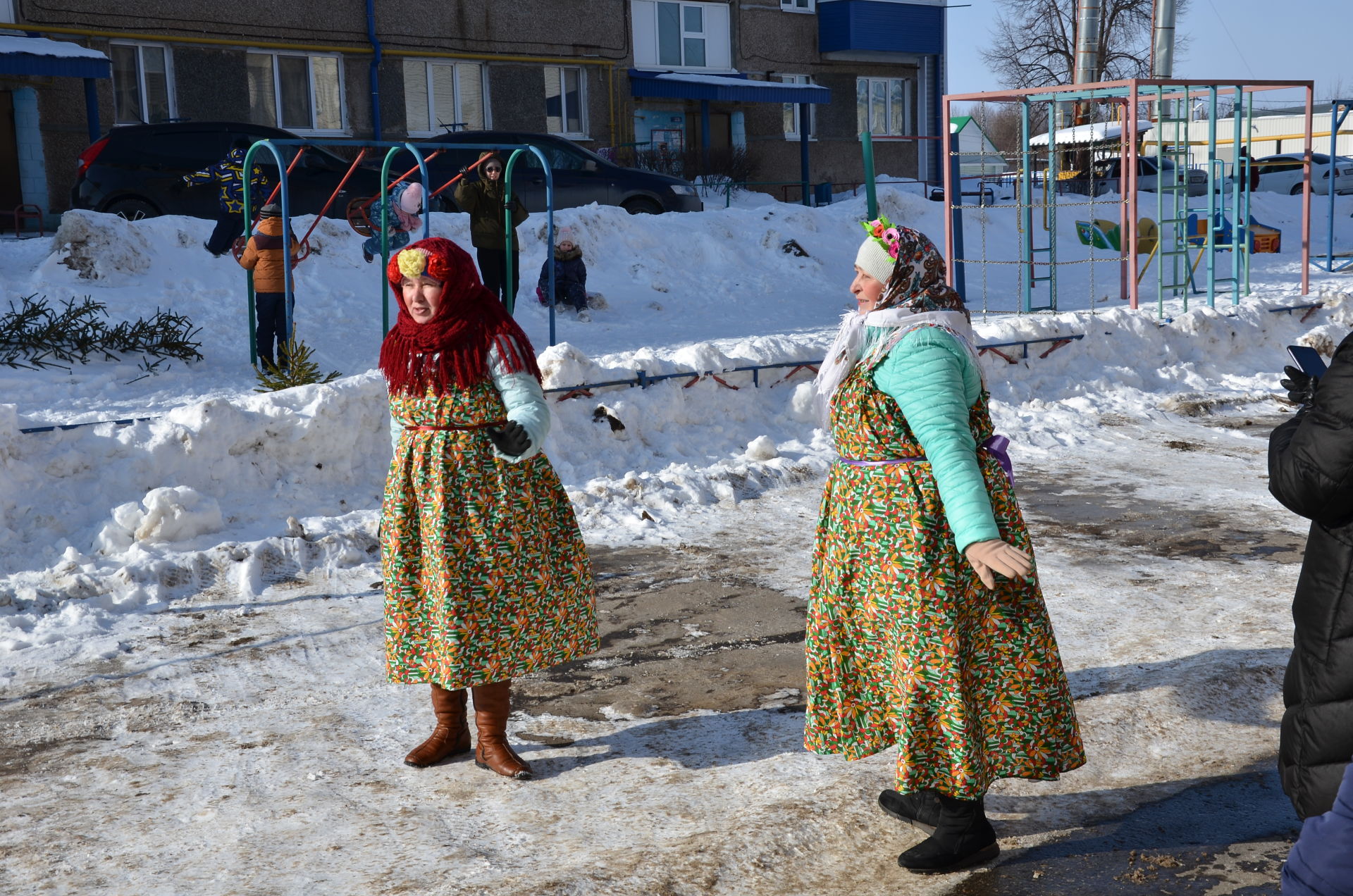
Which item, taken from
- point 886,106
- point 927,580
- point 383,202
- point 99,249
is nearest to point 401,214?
point 383,202

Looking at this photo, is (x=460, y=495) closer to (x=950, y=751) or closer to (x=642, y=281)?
(x=950, y=751)

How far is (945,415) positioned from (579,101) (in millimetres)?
23049

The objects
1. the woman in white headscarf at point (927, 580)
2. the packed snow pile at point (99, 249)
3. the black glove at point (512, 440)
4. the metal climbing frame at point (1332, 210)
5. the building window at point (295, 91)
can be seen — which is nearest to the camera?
the woman in white headscarf at point (927, 580)

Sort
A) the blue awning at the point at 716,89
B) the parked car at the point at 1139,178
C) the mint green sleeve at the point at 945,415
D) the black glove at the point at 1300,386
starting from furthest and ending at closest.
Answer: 1. the parked car at the point at 1139,178
2. the blue awning at the point at 716,89
3. the mint green sleeve at the point at 945,415
4. the black glove at the point at 1300,386

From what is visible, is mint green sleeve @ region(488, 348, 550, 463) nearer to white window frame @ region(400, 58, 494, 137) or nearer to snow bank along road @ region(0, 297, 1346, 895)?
snow bank along road @ region(0, 297, 1346, 895)

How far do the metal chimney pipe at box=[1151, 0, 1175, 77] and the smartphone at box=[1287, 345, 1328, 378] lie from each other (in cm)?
2258

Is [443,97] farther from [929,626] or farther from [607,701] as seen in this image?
[929,626]

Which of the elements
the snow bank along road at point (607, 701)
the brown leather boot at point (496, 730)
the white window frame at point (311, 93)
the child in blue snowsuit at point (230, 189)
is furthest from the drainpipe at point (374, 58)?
the brown leather boot at point (496, 730)

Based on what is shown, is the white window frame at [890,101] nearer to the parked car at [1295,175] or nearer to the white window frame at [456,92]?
the parked car at [1295,175]

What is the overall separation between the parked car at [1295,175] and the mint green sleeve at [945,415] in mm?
28019

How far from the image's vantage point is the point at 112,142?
48.5 ft

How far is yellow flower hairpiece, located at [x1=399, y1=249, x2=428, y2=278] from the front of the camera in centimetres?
352

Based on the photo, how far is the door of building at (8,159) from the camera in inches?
760

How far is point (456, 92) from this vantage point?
23.4 meters
